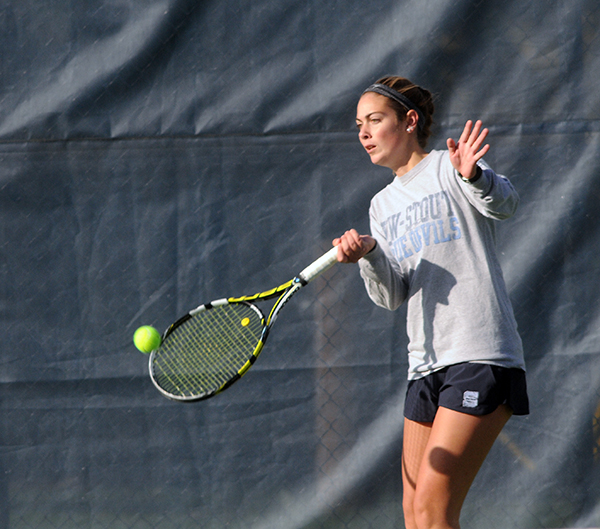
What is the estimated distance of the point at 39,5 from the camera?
8.99 feet

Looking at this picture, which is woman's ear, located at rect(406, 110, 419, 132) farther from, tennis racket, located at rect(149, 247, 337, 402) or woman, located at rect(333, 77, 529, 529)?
tennis racket, located at rect(149, 247, 337, 402)

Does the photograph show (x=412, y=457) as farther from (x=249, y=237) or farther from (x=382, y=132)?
(x=249, y=237)

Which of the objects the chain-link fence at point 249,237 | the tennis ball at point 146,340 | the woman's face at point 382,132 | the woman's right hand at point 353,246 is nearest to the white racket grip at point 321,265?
the woman's right hand at point 353,246

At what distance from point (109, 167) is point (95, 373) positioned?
0.85 metres

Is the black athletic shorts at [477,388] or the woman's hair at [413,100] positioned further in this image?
the woman's hair at [413,100]

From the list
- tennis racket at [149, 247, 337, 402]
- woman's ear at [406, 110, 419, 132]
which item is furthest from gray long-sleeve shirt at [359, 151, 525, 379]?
tennis racket at [149, 247, 337, 402]

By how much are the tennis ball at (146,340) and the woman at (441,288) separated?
714 mm

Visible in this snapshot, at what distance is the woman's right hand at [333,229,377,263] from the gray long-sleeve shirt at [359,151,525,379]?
0.13ft

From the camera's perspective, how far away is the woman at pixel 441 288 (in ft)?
5.49

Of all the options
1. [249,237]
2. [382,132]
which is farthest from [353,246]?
[249,237]

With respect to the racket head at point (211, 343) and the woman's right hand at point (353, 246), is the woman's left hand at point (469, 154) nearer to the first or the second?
the woman's right hand at point (353, 246)

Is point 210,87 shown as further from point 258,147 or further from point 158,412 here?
point 158,412

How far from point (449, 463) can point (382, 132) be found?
925mm

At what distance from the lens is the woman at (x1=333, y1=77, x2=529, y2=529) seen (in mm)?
1673
